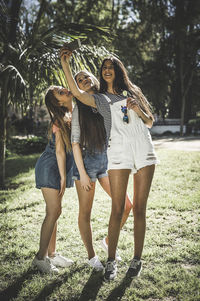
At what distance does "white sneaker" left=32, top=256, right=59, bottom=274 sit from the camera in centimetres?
264

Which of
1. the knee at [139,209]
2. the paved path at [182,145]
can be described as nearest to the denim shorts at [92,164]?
the knee at [139,209]

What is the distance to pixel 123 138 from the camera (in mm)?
2389

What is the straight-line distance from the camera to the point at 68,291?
2352 millimetres

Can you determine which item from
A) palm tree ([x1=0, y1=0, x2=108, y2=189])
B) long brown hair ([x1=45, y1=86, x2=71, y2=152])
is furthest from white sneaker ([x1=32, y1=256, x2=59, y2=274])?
palm tree ([x1=0, y1=0, x2=108, y2=189])

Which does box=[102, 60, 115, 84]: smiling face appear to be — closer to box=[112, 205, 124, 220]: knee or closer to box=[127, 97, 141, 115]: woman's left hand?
box=[127, 97, 141, 115]: woman's left hand

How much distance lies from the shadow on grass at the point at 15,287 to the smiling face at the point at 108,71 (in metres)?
2.11

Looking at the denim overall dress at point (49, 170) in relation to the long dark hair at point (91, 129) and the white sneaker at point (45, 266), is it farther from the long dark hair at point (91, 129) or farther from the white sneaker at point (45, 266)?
the white sneaker at point (45, 266)

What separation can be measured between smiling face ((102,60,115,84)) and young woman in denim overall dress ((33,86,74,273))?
0.43 metres

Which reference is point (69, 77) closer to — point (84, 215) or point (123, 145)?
point (123, 145)

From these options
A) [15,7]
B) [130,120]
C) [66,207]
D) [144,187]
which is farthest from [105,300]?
[15,7]

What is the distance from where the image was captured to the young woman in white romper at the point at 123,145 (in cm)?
238

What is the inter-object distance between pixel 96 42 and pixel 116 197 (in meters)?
8.11

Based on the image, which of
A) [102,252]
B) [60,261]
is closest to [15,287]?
[60,261]

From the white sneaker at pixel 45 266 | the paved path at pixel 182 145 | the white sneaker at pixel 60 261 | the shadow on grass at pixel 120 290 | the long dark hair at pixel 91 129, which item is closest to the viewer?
the shadow on grass at pixel 120 290
